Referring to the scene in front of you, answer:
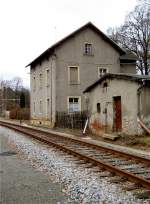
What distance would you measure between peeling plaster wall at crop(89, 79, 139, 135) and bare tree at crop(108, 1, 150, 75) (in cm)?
3257

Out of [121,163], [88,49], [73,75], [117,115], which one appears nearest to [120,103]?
[117,115]

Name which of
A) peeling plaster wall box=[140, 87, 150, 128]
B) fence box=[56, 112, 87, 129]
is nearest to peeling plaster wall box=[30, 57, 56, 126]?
fence box=[56, 112, 87, 129]

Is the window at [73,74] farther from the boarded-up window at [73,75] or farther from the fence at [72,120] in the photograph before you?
the fence at [72,120]

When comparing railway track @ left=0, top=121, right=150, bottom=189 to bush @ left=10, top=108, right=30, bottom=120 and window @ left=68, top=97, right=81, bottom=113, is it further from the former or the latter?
bush @ left=10, top=108, right=30, bottom=120

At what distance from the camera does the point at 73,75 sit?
3769 centimetres

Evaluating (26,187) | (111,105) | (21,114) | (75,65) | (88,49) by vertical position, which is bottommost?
(26,187)

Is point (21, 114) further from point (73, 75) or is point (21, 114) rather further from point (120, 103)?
point (120, 103)

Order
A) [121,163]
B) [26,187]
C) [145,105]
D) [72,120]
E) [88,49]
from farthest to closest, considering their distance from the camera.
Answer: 1. [88,49]
2. [72,120]
3. [145,105]
4. [121,163]
5. [26,187]

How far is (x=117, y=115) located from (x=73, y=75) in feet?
52.6

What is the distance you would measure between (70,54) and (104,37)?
387 centimetres

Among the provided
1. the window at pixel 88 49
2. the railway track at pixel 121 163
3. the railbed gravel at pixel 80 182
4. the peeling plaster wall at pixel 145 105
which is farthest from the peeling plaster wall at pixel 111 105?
the window at pixel 88 49

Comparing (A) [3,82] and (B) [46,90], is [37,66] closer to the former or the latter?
(B) [46,90]

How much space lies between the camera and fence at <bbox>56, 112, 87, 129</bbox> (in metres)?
30.2

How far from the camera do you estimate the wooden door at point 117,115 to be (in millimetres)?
21875
